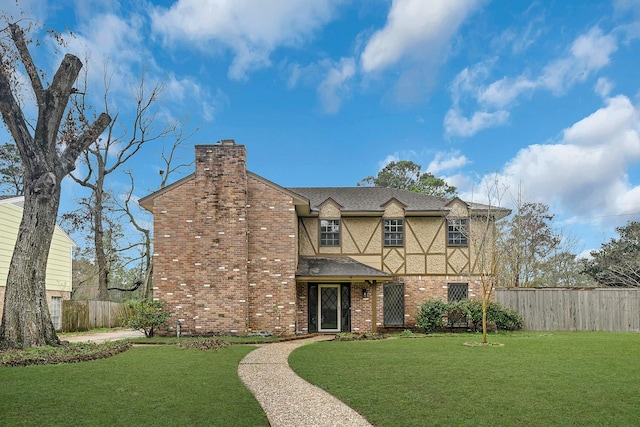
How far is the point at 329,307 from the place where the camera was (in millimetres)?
19703

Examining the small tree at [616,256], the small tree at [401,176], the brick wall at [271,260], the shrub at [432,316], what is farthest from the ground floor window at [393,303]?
the small tree at [401,176]

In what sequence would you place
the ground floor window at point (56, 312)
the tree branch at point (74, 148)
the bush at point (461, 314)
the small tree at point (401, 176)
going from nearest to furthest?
the tree branch at point (74, 148), the bush at point (461, 314), the ground floor window at point (56, 312), the small tree at point (401, 176)

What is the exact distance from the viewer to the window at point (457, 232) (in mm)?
20609

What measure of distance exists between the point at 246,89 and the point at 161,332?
36.0 ft

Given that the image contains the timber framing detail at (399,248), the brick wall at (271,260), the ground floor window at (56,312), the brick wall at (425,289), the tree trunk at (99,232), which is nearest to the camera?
the brick wall at (271,260)

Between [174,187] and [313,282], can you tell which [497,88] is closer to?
[313,282]

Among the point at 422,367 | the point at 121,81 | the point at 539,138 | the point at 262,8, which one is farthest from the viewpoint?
the point at 121,81

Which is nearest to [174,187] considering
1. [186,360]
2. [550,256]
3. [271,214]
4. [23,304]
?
[271,214]

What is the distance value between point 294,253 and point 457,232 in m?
7.29

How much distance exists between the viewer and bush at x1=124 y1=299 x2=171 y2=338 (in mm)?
16344

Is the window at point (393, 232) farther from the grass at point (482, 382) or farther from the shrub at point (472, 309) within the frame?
the grass at point (482, 382)

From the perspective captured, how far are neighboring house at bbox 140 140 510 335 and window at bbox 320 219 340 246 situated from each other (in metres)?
0.04

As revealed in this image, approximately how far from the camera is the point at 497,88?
19531mm

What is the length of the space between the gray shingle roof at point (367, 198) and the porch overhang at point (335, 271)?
2177 millimetres
